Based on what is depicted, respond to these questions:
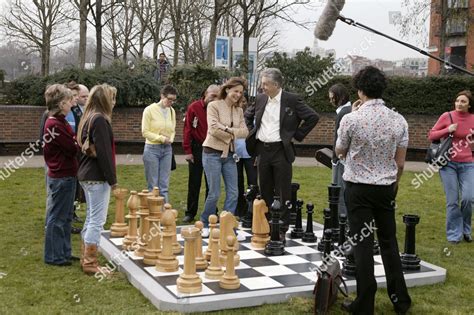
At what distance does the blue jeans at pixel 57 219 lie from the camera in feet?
19.9

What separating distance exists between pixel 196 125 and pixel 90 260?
2891 millimetres

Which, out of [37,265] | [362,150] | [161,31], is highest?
[161,31]

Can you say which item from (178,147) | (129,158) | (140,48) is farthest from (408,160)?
(140,48)

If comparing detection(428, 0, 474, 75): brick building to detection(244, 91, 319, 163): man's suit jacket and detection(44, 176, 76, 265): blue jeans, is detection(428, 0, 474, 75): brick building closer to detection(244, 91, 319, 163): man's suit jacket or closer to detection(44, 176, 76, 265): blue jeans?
detection(244, 91, 319, 163): man's suit jacket

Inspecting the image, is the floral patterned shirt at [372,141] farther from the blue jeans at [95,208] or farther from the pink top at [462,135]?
the pink top at [462,135]

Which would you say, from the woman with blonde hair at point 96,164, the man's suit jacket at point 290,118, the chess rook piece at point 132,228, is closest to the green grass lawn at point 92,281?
the woman with blonde hair at point 96,164

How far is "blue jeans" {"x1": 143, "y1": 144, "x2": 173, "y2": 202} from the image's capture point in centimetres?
819

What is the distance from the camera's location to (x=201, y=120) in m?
8.10

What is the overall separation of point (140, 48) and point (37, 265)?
29.8 m

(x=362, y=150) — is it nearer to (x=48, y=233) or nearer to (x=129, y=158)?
(x=48, y=233)

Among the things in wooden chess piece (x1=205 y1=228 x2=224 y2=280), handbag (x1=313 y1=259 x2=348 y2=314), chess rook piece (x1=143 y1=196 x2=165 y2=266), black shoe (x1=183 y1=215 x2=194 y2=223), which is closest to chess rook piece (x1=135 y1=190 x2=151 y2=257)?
chess rook piece (x1=143 y1=196 x2=165 y2=266)

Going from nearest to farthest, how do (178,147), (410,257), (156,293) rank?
1. (156,293)
2. (410,257)
3. (178,147)

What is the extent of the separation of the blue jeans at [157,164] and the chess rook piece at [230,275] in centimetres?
313

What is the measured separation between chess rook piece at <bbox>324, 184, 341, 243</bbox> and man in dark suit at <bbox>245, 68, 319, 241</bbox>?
53cm
